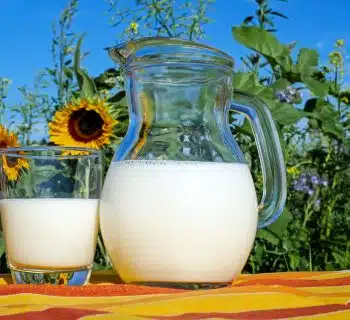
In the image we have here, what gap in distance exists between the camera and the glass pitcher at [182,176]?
937 mm

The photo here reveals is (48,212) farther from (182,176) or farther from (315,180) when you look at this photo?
(315,180)

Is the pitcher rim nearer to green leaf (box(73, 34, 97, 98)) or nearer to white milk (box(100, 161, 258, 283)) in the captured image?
white milk (box(100, 161, 258, 283))

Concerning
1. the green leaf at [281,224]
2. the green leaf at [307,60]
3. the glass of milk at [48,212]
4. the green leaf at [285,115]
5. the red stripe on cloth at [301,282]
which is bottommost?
the red stripe on cloth at [301,282]

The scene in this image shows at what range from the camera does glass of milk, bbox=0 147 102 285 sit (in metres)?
0.99

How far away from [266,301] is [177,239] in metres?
0.15


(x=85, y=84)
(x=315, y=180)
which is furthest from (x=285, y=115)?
(x=315, y=180)

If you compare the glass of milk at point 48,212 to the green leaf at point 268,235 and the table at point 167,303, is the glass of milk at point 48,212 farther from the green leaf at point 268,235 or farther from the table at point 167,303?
the green leaf at point 268,235

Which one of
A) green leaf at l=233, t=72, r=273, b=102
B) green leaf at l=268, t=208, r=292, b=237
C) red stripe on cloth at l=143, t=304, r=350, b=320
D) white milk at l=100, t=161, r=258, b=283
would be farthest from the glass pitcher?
green leaf at l=268, t=208, r=292, b=237

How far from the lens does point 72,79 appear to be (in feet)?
6.45

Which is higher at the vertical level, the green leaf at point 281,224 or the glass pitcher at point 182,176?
the glass pitcher at point 182,176

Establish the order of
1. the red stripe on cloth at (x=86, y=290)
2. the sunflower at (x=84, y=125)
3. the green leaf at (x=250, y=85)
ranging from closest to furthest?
1. the red stripe on cloth at (x=86, y=290)
2. the sunflower at (x=84, y=125)
3. the green leaf at (x=250, y=85)

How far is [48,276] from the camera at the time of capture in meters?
1.01

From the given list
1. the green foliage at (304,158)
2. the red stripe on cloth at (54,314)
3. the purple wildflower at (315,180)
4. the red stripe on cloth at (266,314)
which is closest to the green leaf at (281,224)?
the green foliage at (304,158)

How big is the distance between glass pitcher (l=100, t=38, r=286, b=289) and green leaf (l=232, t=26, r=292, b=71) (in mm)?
812
